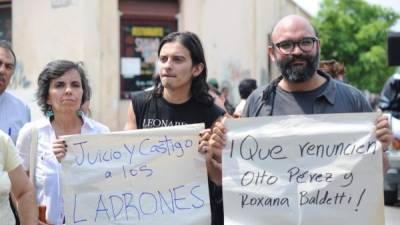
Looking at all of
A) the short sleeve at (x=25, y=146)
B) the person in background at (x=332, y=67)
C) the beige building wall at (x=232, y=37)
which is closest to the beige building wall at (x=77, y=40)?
the beige building wall at (x=232, y=37)

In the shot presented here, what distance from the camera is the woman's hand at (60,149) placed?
3.69m

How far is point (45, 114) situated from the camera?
160 inches

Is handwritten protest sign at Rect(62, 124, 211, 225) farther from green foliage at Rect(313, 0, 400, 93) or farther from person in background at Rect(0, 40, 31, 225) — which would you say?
green foliage at Rect(313, 0, 400, 93)

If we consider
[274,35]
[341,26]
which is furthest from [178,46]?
[341,26]

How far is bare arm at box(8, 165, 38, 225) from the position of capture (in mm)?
3383

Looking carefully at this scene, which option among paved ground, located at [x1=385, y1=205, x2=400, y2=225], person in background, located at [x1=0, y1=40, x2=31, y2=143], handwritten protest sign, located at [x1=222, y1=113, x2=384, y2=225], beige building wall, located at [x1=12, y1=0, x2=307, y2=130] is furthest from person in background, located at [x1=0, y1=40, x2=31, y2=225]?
beige building wall, located at [x1=12, y1=0, x2=307, y2=130]

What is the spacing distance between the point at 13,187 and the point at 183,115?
99 centimetres

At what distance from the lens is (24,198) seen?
342cm

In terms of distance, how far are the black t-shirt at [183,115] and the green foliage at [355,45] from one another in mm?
35170

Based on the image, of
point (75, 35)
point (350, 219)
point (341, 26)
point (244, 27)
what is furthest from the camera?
point (341, 26)

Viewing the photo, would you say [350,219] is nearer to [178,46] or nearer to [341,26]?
[178,46]

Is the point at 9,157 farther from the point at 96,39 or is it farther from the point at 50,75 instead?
the point at 96,39

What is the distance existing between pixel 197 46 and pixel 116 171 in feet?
2.70

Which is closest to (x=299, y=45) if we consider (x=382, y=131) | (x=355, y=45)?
(x=382, y=131)
